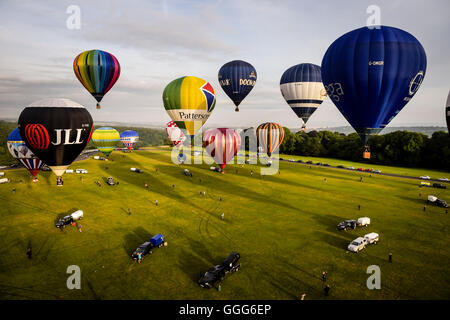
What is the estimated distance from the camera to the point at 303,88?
184 ft

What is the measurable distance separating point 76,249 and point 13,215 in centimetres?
1695

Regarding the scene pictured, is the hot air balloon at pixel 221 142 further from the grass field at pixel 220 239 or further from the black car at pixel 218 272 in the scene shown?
the black car at pixel 218 272

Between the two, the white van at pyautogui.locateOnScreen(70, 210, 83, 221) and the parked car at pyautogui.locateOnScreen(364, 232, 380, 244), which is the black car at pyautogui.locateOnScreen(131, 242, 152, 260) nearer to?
the white van at pyautogui.locateOnScreen(70, 210, 83, 221)

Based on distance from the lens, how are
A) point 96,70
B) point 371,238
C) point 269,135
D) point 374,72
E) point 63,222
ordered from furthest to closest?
point 269,135 < point 96,70 < point 63,222 < point 371,238 < point 374,72

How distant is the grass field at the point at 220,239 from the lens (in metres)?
23.6

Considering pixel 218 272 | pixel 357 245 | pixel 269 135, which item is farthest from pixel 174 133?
pixel 357 245

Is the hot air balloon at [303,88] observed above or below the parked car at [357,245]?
above

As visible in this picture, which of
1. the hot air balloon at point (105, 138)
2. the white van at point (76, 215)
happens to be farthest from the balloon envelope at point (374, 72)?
the hot air balloon at point (105, 138)

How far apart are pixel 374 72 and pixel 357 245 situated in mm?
19897

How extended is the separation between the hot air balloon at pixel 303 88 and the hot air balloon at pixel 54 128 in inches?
1620

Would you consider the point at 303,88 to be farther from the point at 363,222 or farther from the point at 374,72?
the point at 363,222

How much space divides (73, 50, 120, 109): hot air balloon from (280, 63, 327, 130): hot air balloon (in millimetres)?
35880

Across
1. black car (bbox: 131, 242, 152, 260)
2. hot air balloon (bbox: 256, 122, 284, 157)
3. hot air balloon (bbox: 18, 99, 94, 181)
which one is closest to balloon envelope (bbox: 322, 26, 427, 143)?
hot air balloon (bbox: 256, 122, 284, 157)
